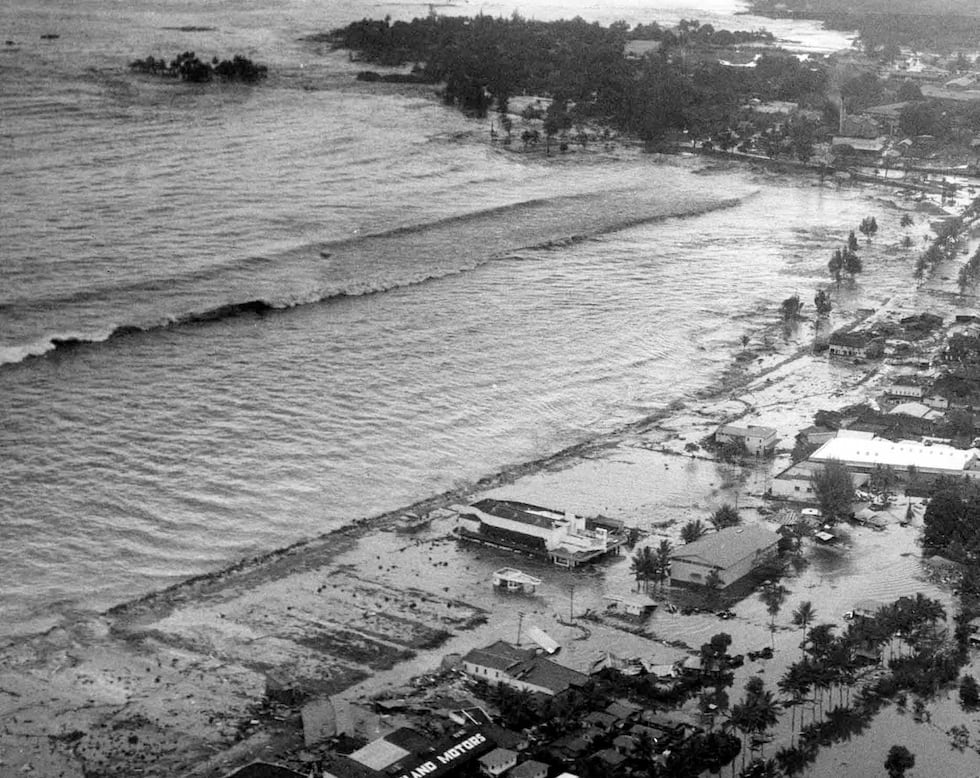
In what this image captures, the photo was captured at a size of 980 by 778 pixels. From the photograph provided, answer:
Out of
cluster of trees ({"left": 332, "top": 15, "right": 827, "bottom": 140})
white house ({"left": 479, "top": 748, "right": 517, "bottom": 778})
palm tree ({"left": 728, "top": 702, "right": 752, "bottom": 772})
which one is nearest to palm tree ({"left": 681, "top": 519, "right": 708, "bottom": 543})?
palm tree ({"left": 728, "top": 702, "right": 752, "bottom": 772})

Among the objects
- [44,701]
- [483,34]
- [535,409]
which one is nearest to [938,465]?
[535,409]

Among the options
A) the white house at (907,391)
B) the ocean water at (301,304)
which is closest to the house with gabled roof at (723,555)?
the ocean water at (301,304)

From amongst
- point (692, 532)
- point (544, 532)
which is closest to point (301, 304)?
point (544, 532)

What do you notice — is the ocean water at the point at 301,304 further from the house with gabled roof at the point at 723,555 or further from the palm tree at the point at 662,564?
the house with gabled roof at the point at 723,555

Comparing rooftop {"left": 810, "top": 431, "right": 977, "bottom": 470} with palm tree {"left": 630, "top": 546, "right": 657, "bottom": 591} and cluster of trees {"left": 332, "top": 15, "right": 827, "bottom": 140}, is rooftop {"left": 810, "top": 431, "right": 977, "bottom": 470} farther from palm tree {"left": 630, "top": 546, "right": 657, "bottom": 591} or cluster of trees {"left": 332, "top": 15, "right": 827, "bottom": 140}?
cluster of trees {"left": 332, "top": 15, "right": 827, "bottom": 140}

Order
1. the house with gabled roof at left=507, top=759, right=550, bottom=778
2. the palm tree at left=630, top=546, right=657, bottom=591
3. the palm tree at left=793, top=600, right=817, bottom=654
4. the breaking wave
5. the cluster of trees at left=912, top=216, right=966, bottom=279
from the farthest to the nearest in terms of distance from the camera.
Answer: the cluster of trees at left=912, top=216, right=966, bottom=279
the breaking wave
the palm tree at left=630, top=546, right=657, bottom=591
the palm tree at left=793, top=600, right=817, bottom=654
the house with gabled roof at left=507, top=759, right=550, bottom=778

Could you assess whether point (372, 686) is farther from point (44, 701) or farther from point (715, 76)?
point (715, 76)
